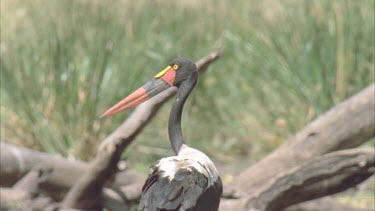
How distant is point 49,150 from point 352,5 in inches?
126

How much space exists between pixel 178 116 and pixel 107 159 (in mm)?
844

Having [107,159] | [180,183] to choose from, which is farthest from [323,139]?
[180,183]

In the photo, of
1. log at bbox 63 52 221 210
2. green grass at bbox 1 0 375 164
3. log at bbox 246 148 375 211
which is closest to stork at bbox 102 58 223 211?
log at bbox 63 52 221 210

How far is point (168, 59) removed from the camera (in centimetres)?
1091

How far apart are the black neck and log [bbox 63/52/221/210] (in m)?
0.67

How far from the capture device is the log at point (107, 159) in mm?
7250

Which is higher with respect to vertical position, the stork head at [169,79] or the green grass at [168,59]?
the green grass at [168,59]

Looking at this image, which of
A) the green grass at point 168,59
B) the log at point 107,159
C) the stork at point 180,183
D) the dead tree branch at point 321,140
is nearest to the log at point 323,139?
the dead tree branch at point 321,140

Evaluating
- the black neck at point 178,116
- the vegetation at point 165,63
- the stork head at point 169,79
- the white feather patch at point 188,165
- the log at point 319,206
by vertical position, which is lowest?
the log at point 319,206

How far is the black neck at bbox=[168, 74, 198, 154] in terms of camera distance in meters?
6.60

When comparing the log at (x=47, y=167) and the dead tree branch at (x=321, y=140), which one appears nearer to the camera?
the dead tree branch at (x=321, y=140)

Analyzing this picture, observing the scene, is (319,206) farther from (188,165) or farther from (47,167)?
(47,167)

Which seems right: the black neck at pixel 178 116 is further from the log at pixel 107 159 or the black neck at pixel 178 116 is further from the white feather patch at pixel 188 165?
the log at pixel 107 159

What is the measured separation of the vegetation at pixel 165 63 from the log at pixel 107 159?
2.17m
